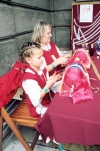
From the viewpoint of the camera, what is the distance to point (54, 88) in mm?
2078

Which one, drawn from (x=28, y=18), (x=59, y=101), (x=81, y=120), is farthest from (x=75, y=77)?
(x=28, y=18)

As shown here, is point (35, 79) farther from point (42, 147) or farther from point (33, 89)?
point (42, 147)

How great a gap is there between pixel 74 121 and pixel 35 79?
24.1 inches

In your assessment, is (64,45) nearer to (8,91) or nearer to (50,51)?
(50,51)

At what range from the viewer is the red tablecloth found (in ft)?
3.26

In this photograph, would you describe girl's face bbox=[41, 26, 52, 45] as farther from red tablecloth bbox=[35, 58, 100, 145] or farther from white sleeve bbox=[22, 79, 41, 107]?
red tablecloth bbox=[35, 58, 100, 145]

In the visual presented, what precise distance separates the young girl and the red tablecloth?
271 millimetres

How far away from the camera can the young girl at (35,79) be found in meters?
1.43

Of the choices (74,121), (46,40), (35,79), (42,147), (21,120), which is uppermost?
(46,40)

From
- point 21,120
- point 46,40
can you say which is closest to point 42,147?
point 21,120

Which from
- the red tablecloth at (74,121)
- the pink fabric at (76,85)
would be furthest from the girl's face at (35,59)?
the red tablecloth at (74,121)

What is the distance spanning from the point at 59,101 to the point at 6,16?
1.38 m

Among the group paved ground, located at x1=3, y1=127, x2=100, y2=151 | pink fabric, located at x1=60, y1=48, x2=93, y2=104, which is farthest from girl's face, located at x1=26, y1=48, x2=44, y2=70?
paved ground, located at x1=3, y1=127, x2=100, y2=151

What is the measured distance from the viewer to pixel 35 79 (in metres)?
1.50
